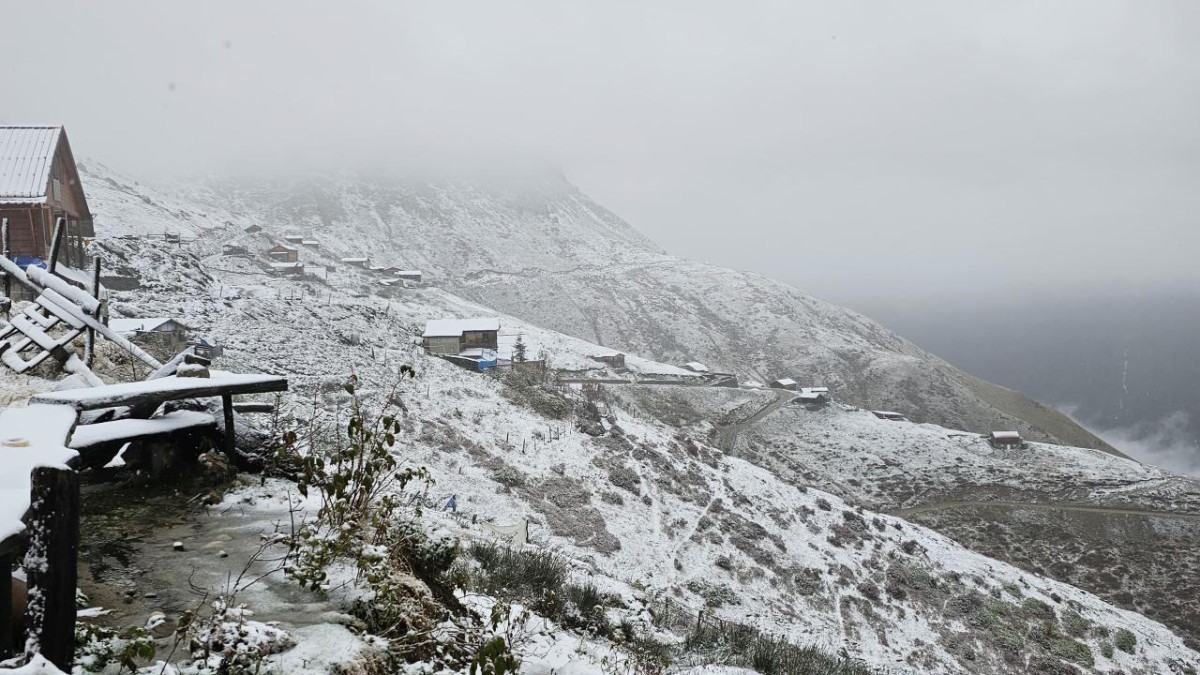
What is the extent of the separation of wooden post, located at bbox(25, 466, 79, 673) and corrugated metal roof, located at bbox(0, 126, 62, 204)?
2931 centimetres

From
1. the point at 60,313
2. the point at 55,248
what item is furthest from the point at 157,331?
the point at 60,313

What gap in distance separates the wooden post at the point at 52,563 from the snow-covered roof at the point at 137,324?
26.4 meters

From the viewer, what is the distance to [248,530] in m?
5.18

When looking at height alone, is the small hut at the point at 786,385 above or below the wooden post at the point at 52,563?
below

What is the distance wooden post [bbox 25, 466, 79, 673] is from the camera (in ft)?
7.33

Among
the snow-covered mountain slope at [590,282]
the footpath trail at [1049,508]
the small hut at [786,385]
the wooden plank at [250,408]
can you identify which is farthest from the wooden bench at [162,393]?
the snow-covered mountain slope at [590,282]

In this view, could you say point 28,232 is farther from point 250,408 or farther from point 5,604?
point 5,604

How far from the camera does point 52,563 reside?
7.59 feet

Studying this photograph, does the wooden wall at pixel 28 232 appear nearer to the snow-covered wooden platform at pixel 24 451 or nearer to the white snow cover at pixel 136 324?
the white snow cover at pixel 136 324

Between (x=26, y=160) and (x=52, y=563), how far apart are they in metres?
31.2

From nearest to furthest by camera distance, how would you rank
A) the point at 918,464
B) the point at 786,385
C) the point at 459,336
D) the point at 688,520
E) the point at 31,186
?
the point at 31,186
the point at 688,520
the point at 918,464
the point at 459,336
the point at 786,385

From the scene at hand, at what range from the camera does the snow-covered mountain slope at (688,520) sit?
2272cm

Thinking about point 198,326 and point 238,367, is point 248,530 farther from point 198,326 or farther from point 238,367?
point 198,326

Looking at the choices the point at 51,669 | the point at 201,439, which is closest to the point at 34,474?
the point at 51,669
